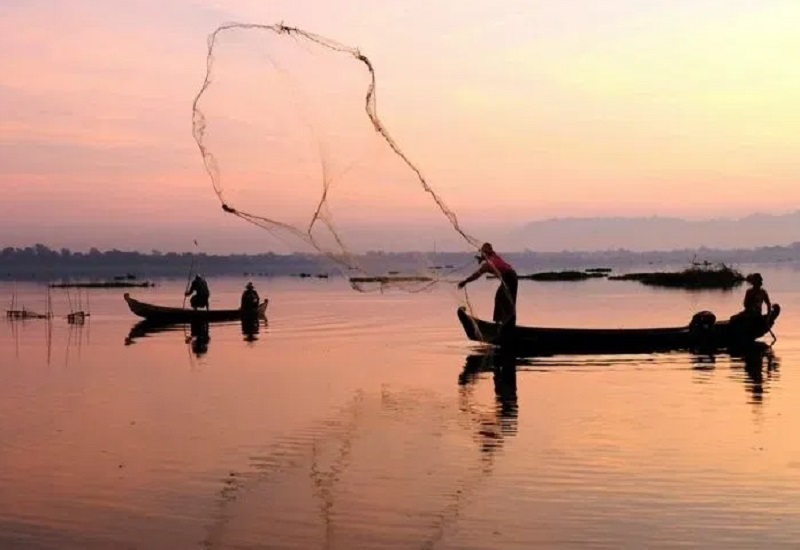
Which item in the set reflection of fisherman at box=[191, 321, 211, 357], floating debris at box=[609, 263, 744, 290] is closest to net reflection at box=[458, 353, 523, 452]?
reflection of fisherman at box=[191, 321, 211, 357]

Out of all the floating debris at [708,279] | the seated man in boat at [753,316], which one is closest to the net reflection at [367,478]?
the seated man in boat at [753,316]

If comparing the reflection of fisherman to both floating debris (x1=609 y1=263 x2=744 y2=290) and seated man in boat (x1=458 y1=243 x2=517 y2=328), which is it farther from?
floating debris (x1=609 y1=263 x2=744 y2=290)

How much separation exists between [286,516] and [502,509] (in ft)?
6.58

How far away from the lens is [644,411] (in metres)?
15.8

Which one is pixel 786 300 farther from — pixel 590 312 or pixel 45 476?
pixel 45 476

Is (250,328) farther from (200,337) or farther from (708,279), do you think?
(708,279)

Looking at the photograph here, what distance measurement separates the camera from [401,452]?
13.0 m

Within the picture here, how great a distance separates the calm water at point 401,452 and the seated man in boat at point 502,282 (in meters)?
1.35

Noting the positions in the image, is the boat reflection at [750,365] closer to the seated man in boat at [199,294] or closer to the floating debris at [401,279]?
the floating debris at [401,279]

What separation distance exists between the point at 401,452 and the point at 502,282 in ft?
37.8

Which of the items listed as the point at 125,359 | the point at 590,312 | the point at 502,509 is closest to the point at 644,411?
the point at 502,509

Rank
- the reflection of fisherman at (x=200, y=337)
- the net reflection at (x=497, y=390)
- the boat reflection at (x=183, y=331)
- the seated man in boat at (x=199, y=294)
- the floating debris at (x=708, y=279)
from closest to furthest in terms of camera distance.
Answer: the net reflection at (x=497, y=390) → the reflection of fisherman at (x=200, y=337) → the boat reflection at (x=183, y=331) → the seated man in boat at (x=199, y=294) → the floating debris at (x=708, y=279)

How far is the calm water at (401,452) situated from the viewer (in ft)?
30.8

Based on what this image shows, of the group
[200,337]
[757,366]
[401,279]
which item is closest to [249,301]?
[200,337]
